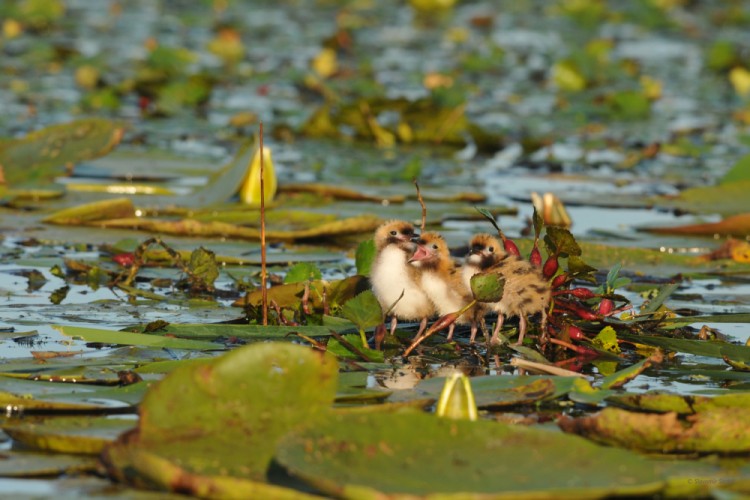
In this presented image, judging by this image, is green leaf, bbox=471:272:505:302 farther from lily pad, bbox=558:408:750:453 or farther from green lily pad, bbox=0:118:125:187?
green lily pad, bbox=0:118:125:187

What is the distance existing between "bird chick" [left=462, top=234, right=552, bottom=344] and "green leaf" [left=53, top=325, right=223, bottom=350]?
3.43ft

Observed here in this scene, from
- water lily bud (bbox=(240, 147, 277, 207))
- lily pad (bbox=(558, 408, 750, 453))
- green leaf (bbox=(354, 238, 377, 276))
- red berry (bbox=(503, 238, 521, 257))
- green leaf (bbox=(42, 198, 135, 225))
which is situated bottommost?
lily pad (bbox=(558, 408, 750, 453))

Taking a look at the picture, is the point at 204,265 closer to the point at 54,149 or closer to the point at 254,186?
the point at 254,186

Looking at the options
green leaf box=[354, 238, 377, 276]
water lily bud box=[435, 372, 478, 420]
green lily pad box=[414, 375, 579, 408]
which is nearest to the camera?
water lily bud box=[435, 372, 478, 420]

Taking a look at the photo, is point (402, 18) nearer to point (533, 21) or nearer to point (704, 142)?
point (533, 21)

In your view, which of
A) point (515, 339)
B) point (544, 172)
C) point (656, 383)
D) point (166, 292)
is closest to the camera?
point (656, 383)

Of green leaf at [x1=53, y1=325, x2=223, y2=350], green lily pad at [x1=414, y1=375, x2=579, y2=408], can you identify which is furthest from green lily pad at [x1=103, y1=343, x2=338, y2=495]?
green leaf at [x1=53, y1=325, x2=223, y2=350]

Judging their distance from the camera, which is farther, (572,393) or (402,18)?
(402,18)

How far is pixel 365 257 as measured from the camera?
18.6 feet

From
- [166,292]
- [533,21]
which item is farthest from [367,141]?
[533,21]

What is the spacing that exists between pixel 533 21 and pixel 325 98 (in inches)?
342

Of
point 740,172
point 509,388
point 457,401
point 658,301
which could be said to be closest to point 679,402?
point 509,388

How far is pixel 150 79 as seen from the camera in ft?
45.0

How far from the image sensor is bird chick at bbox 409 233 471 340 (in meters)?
5.12
